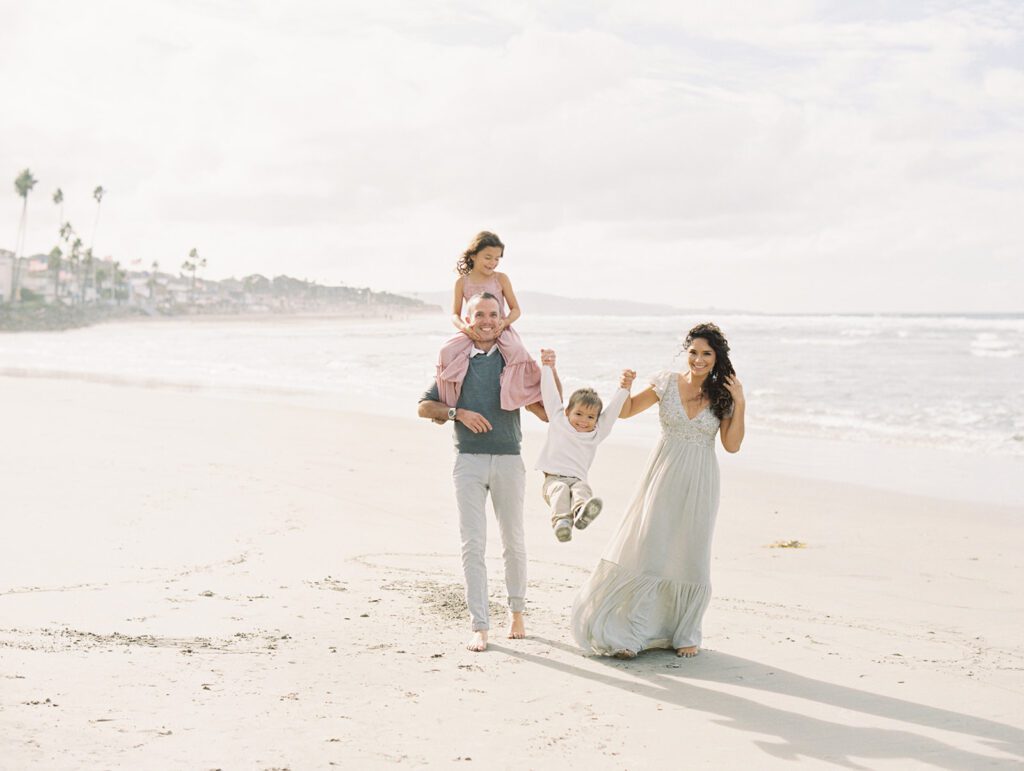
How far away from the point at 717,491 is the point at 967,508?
6624mm

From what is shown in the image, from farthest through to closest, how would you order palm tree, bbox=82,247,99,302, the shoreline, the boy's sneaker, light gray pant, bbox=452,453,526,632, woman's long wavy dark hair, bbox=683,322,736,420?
palm tree, bbox=82,247,99,302 → the shoreline → light gray pant, bbox=452,453,526,632 → woman's long wavy dark hair, bbox=683,322,736,420 → the boy's sneaker

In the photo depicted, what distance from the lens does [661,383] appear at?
19.2 feet

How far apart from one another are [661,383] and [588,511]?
0.97m

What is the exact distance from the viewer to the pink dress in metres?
5.89

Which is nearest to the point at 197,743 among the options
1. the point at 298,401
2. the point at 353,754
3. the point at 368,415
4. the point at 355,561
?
the point at 353,754

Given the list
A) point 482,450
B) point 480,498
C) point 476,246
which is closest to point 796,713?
point 480,498

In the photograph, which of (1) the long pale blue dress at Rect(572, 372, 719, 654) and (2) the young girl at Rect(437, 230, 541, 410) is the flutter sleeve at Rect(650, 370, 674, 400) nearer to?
(1) the long pale blue dress at Rect(572, 372, 719, 654)

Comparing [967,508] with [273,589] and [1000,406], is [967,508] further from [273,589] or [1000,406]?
[1000,406]

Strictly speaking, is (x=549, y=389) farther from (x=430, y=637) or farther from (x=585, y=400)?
(x=430, y=637)

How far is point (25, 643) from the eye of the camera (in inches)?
212

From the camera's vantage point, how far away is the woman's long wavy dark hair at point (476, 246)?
20.5 ft

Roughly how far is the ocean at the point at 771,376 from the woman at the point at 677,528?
377 centimetres

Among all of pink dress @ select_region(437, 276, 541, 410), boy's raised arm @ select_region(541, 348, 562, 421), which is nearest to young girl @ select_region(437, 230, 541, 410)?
pink dress @ select_region(437, 276, 541, 410)

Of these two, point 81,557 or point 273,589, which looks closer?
point 273,589
